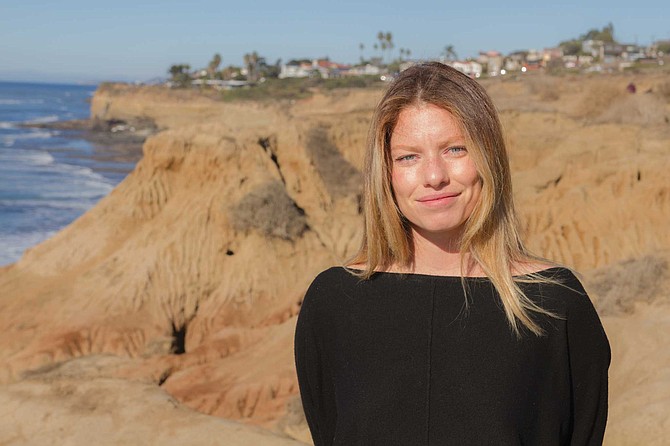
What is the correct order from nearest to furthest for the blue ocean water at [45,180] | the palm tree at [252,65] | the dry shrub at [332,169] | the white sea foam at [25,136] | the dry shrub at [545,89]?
the dry shrub at [332,169], the blue ocean water at [45,180], the dry shrub at [545,89], the white sea foam at [25,136], the palm tree at [252,65]

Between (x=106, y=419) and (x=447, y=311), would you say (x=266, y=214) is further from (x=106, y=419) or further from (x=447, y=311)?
(x=447, y=311)

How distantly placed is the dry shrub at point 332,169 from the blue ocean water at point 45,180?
9782mm

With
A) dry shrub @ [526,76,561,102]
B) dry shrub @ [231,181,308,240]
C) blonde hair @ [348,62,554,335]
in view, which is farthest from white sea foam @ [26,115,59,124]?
blonde hair @ [348,62,554,335]

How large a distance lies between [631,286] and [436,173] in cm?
833

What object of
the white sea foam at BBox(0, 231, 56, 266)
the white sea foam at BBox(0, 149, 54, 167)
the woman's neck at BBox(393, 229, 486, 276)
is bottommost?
the white sea foam at BBox(0, 231, 56, 266)

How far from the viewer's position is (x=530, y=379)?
220 cm

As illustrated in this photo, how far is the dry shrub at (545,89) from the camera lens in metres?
36.8

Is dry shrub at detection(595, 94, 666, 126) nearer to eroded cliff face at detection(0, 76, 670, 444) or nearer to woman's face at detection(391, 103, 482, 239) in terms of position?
eroded cliff face at detection(0, 76, 670, 444)

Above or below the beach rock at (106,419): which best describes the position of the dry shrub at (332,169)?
above

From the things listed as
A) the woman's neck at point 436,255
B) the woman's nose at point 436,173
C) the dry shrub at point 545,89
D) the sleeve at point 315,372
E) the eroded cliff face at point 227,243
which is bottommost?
the eroded cliff face at point 227,243

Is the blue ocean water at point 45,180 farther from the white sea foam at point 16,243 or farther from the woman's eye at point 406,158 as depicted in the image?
the woman's eye at point 406,158

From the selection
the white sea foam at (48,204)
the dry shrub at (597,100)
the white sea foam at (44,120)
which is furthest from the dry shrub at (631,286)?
the white sea foam at (44,120)

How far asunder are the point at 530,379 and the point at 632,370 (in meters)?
6.07

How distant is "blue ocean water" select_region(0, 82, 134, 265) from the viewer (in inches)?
1118
